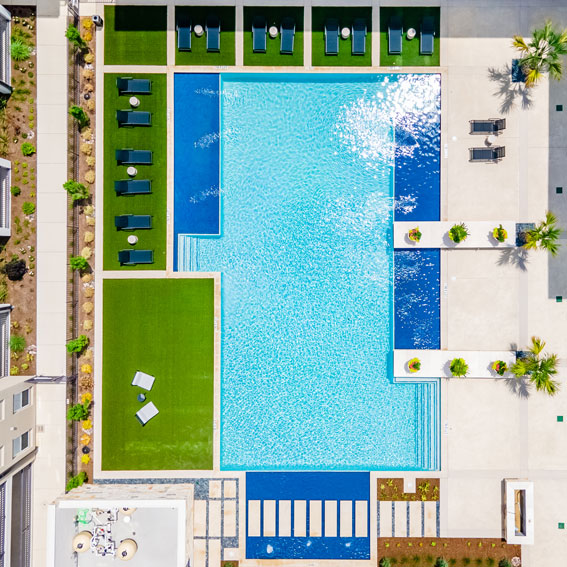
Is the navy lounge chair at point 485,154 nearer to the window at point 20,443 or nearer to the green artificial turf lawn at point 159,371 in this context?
the green artificial turf lawn at point 159,371

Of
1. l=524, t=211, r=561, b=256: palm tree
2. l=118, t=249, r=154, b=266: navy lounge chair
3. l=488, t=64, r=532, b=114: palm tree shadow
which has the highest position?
l=488, t=64, r=532, b=114: palm tree shadow

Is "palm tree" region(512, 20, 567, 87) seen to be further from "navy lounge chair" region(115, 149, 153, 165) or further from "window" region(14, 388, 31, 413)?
"window" region(14, 388, 31, 413)

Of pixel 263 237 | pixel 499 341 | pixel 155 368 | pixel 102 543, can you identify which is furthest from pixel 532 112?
pixel 102 543

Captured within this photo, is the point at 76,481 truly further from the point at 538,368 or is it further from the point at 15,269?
the point at 538,368

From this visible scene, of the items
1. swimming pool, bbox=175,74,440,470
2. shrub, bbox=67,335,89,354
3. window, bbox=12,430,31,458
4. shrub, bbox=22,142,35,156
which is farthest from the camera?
swimming pool, bbox=175,74,440,470

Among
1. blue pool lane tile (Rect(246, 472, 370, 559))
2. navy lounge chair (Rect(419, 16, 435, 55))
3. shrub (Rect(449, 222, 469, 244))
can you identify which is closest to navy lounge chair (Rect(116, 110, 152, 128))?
navy lounge chair (Rect(419, 16, 435, 55))

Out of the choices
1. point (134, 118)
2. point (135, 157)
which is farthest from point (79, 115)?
point (135, 157)
